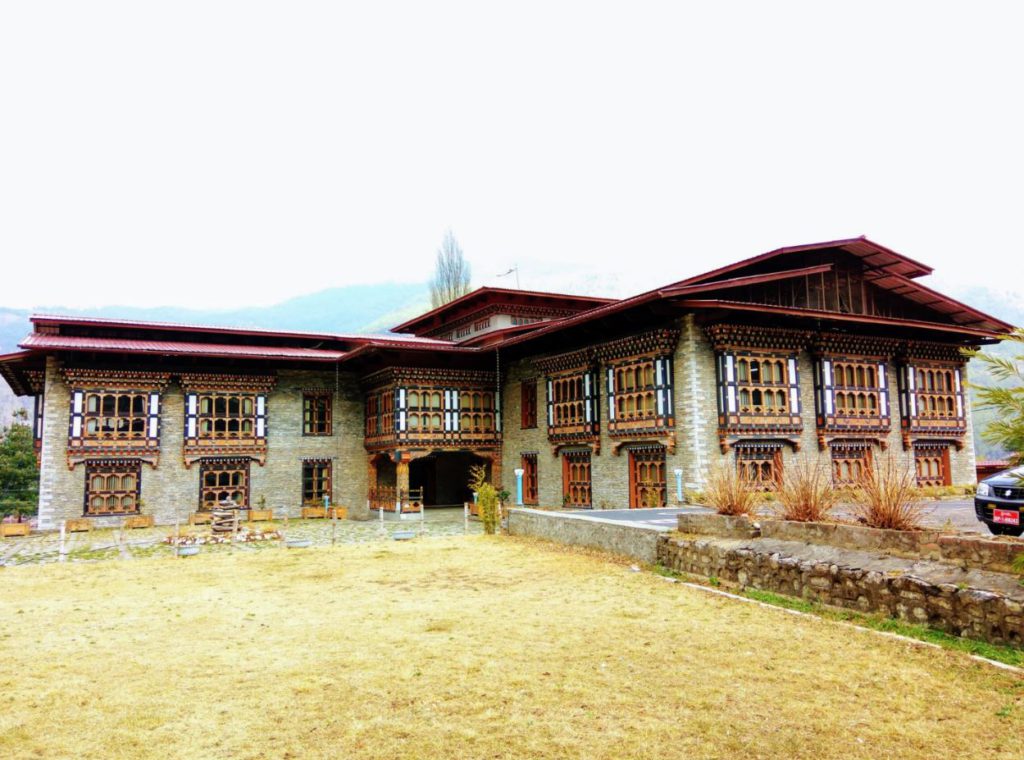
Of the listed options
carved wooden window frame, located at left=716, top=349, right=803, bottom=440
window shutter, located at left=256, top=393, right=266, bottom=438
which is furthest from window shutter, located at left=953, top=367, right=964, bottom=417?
window shutter, located at left=256, top=393, right=266, bottom=438

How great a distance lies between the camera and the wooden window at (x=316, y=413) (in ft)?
96.5

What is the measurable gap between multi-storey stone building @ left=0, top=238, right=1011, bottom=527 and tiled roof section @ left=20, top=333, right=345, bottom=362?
14cm

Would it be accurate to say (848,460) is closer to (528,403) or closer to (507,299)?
(528,403)

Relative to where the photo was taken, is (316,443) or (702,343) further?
(316,443)

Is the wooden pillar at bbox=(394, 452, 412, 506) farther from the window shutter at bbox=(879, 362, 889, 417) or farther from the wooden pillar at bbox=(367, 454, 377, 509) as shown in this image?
the window shutter at bbox=(879, 362, 889, 417)

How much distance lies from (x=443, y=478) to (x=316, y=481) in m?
6.09

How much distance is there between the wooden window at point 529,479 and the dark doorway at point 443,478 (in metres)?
5.59

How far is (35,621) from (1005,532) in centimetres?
1263

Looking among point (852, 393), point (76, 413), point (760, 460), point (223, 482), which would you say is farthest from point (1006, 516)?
point (76, 413)

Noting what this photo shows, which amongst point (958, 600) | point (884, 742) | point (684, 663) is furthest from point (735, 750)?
point (958, 600)

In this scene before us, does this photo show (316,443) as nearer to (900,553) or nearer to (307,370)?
(307,370)

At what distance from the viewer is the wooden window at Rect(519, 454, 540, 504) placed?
88.8 ft

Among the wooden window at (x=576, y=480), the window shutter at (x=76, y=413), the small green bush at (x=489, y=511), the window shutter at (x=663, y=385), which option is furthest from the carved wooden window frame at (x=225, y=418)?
the window shutter at (x=663, y=385)

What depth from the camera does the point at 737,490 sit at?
12.1 m
